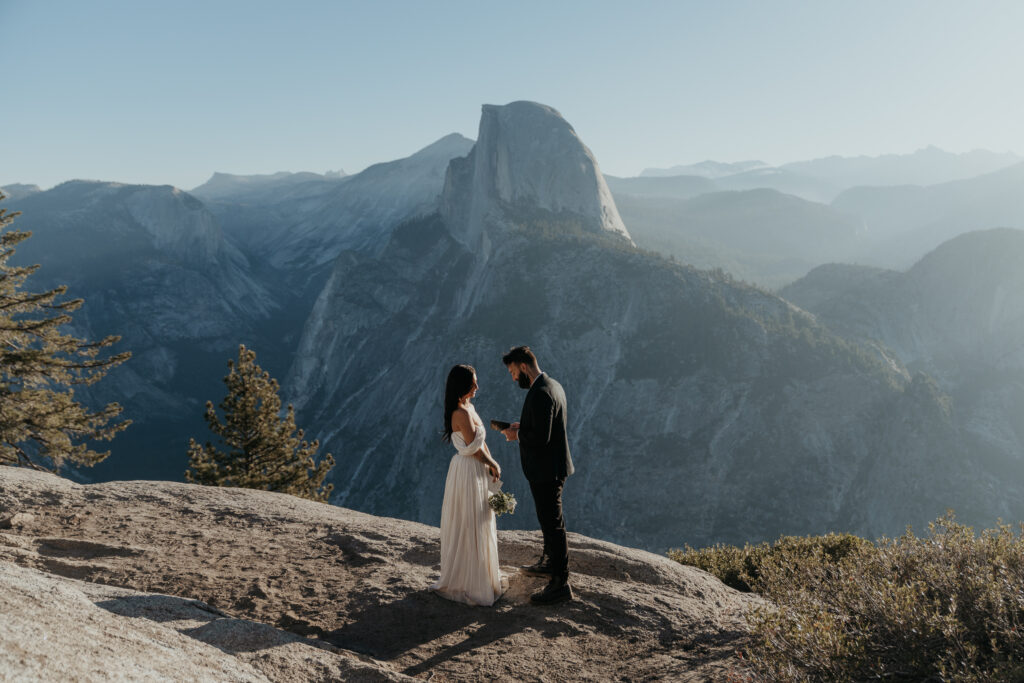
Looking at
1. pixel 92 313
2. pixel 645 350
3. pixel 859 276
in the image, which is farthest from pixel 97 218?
pixel 859 276

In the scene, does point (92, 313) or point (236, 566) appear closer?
point (236, 566)

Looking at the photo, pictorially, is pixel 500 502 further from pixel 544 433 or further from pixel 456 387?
pixel 456 387

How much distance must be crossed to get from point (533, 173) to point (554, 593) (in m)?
128

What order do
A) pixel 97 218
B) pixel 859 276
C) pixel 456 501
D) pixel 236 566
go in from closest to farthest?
pixel 456 501 → pixel 236 566 → pixel 859 276 → pixel 97 218

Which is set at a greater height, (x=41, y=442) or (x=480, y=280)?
(x=480, y=280)

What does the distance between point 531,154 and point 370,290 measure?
49.0 m

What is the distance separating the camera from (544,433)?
22.3ft

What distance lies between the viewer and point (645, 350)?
275ft

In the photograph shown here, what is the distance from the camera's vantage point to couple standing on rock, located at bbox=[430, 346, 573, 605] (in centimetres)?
679

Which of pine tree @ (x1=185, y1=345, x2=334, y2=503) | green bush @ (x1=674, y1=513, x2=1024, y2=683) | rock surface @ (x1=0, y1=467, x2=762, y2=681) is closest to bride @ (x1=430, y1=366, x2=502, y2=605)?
rock surface @ (x1=0, y1=467, x2=762, y2=681)

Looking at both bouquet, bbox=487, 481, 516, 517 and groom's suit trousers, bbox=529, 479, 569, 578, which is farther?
bouquet, bbox=487, 481, 516, 517

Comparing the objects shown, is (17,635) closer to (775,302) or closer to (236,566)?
(236,566)

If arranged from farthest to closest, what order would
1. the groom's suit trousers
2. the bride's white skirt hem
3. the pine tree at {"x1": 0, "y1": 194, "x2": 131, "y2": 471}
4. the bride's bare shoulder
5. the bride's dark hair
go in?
the pine tree at {"x1": 0, "y1": 194, "x2": 131, "y2": 471} < the bride's white skirt hem < the groom's suit trousers < the bride's bare shoulder < the bride's dark hair

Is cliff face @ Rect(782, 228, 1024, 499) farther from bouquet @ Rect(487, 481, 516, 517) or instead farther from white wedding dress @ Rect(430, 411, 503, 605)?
white wedding dress @ Rect(430, 411, 503, 605)
